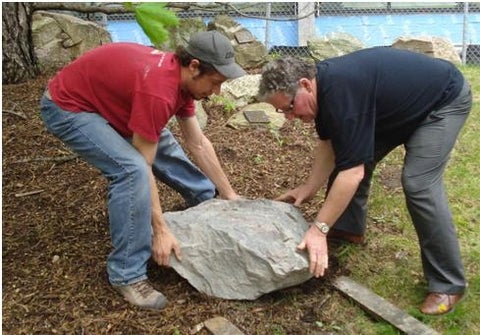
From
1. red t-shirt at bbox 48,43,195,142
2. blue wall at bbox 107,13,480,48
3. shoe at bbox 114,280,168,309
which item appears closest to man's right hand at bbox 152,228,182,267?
shoe at bbox 114,280,168,309

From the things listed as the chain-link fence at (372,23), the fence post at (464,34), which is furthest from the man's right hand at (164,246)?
the fence post at (464,34)

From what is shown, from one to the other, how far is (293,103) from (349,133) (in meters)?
0.35

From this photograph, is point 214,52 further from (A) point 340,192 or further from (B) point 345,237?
(B) point 345,237

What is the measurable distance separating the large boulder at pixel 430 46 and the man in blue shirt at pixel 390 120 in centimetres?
678

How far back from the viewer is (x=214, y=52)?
3.03m

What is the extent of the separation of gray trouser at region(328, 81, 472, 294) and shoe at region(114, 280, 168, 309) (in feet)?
5.11

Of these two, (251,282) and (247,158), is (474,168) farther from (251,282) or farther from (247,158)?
(251,282)

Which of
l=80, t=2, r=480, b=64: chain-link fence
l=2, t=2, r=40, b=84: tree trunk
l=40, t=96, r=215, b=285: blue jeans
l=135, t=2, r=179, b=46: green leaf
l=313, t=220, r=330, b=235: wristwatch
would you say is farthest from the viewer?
l=80, t=2, r=480, b=64: chain-link fence

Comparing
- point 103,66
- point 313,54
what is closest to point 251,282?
point 103,66

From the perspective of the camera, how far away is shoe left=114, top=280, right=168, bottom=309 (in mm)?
3270

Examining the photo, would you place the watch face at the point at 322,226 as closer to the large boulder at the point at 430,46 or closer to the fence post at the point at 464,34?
the large boulder at the point at 430,46

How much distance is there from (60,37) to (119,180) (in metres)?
4.88

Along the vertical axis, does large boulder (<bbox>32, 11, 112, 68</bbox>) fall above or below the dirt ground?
above

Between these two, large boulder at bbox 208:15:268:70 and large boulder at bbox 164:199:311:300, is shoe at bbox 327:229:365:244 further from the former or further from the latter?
large boulder at bbox 208:15:268:70
